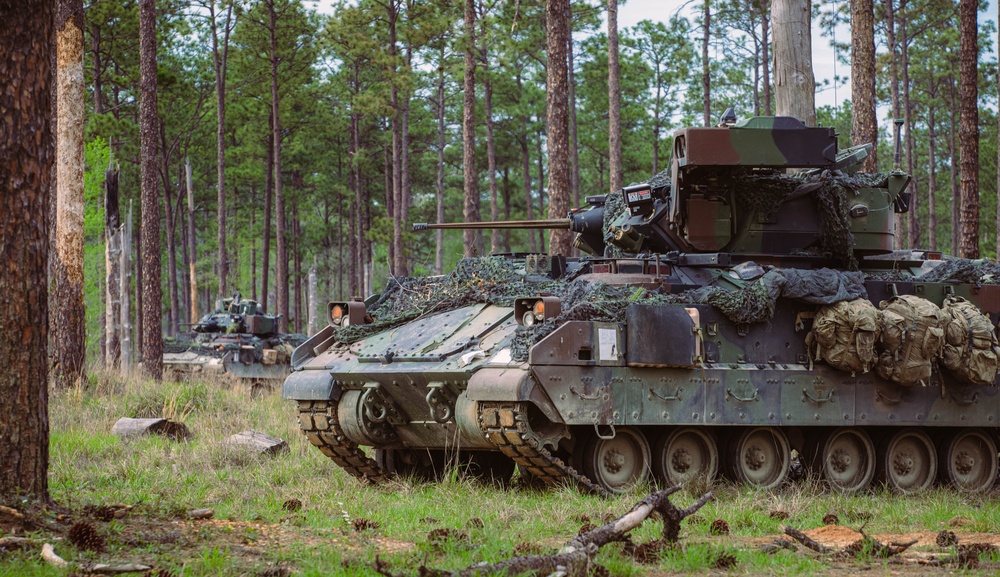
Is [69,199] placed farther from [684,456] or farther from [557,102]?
[684,456]

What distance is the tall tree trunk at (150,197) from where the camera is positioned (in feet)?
64.6

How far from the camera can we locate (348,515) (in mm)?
8336

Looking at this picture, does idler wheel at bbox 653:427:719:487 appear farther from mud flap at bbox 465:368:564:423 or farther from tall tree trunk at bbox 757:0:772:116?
tall tree trunk at bbox 757:0:772:116

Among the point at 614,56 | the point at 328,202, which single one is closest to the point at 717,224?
the point at 614,56

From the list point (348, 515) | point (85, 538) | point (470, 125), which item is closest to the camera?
point (85, 538)

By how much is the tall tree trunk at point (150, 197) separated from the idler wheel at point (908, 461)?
1233 centimetres

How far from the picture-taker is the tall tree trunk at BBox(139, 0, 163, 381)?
64.6ft

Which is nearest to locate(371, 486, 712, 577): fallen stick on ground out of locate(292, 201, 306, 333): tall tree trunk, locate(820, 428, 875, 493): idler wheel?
locate(820, 428, 875, 493): idler wheel

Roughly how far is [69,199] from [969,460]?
38.5 ft

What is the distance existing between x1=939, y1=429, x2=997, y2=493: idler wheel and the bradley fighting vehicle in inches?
0.9

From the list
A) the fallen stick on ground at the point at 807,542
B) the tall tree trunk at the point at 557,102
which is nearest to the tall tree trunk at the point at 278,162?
the tall tree trunk at the point at 557,102

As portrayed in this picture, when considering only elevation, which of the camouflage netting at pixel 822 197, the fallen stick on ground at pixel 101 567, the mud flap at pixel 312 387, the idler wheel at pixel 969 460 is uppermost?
the camouflage netting at pixel 822 197

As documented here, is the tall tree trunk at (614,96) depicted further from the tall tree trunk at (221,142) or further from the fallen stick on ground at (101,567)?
the fallen stick on ground at (101,567)

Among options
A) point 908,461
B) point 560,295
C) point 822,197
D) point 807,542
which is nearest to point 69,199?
point 560,295
